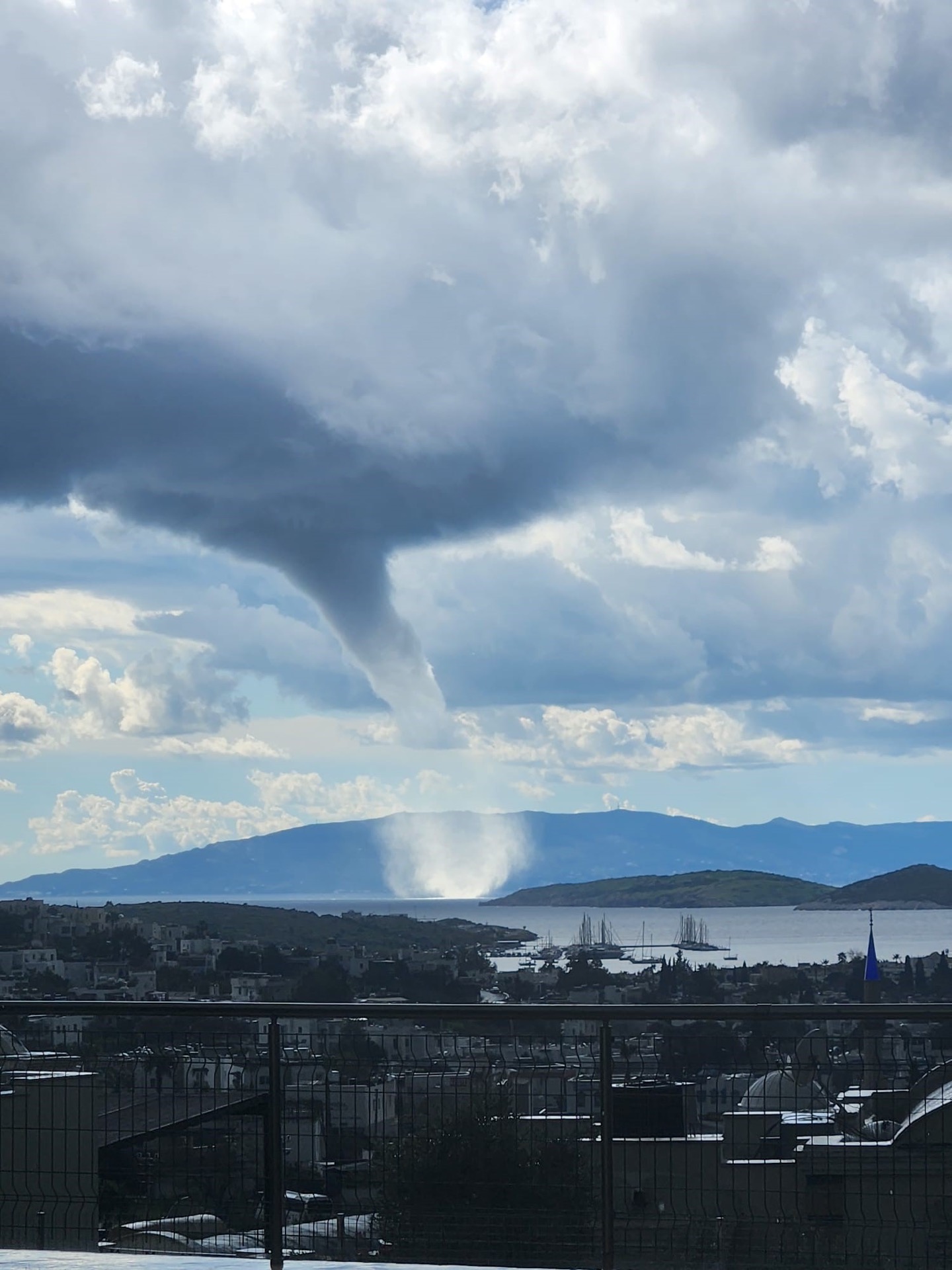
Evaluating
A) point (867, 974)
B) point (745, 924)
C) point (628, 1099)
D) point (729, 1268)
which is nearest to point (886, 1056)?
point (628, 1099)

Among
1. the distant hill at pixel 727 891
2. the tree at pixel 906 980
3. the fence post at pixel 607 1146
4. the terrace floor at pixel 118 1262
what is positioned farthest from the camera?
the distant hill at pixel 727 891

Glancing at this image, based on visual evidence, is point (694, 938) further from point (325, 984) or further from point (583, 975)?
point (325, 984)

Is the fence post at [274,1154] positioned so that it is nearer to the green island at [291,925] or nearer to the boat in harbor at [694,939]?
the green island at [291,925]

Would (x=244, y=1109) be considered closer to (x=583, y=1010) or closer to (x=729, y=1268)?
(x=583, y=1010)

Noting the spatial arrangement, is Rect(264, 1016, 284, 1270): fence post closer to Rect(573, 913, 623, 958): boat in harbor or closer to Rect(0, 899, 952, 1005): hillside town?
Rect(0, 899, 952, 1005): hillside town

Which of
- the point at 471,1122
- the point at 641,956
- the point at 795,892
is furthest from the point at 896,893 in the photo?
the point at 471,1122

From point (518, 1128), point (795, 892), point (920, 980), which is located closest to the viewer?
point (518, 1128)

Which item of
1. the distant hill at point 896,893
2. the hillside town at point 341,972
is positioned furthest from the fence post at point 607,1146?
the distant hill at point 896,893
